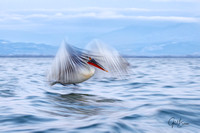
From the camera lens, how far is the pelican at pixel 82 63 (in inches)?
413

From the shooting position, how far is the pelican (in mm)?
10492

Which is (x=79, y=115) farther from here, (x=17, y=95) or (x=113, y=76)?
(x=17, y=95)

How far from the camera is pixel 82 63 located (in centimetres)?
1182

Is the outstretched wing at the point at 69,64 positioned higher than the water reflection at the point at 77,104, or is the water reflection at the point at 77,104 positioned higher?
the outstretched wing at the point at 69,64

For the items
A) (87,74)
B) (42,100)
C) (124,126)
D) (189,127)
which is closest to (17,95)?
(42,100)
